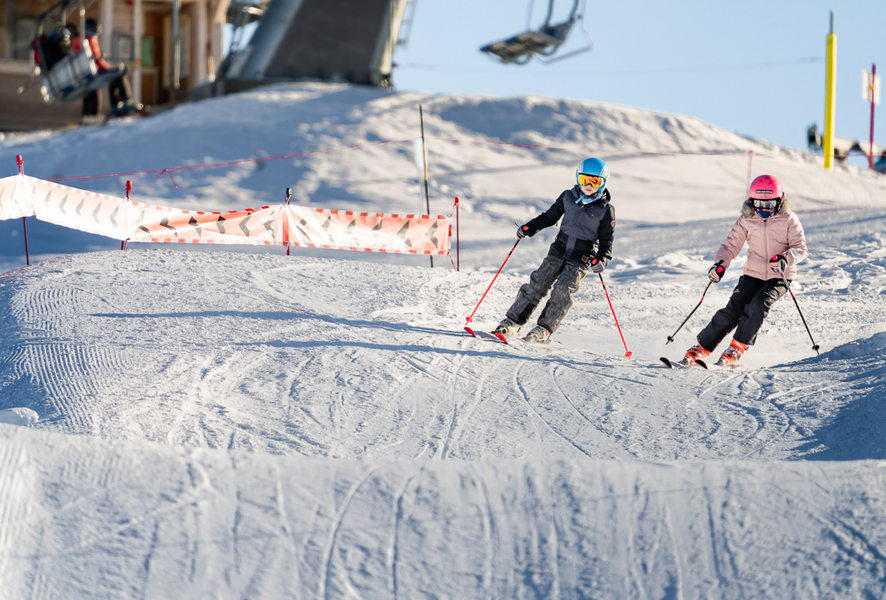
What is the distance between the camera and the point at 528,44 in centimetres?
1986

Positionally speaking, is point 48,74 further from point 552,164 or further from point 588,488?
point 588,488

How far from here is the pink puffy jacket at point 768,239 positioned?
654 centimetres

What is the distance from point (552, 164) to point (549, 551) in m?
16.2

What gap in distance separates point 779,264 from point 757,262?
1.09 feet

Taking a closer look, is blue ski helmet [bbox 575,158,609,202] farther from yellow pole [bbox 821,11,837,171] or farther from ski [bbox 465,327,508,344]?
yellow pole [bbox 821,11,837,171]

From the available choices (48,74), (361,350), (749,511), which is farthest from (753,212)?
(48,74)

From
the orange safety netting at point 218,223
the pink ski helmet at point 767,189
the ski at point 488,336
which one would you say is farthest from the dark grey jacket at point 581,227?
the orange safety netting at point 218,223

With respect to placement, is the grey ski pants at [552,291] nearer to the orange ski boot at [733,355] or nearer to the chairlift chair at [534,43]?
the orange ski boot at [733,355]

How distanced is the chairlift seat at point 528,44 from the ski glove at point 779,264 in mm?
13790

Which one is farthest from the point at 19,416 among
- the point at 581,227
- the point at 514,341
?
the point at 581,227

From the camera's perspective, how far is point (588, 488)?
323cm

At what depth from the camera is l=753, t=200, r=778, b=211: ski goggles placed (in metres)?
6.54

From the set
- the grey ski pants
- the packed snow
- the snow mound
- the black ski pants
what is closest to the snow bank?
the packed snow

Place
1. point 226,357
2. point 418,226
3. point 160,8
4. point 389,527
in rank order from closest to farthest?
point 389,527 < point 226,357 < point 418,226 < point 160,8
